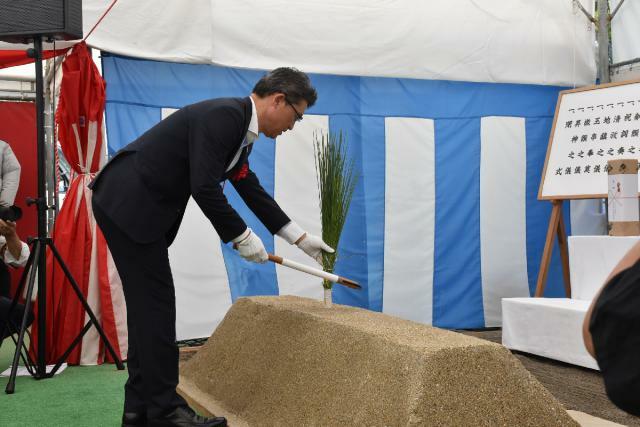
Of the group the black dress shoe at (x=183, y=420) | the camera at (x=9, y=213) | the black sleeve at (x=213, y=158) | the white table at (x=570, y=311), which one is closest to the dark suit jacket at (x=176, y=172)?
the black sleeve at (x=213, y=158)

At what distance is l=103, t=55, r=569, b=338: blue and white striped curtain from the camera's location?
12.4 feet

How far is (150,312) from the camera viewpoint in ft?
6.55

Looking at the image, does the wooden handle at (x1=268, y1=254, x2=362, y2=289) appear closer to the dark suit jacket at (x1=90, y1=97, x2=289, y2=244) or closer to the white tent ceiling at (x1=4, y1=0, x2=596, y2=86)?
the dark suit jacket at (x1=90, y1=97, x2=289, y2=244)

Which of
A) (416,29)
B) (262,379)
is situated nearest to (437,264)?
(416,29)

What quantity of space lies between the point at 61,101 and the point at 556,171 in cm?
281

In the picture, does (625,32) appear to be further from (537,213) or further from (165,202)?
(165,202)

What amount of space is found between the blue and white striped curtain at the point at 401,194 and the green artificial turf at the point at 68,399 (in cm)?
76

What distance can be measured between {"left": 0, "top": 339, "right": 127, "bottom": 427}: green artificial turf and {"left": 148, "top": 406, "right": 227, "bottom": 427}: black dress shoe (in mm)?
379

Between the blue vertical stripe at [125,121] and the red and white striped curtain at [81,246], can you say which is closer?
the red and white striped curtain at [81,246]

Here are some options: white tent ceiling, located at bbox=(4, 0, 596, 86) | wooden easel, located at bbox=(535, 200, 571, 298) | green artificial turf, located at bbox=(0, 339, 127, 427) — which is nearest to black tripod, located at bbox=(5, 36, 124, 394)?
green artificial turf, located at bbox=(0, 339, 127, 427)

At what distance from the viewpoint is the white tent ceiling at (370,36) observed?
360 cm

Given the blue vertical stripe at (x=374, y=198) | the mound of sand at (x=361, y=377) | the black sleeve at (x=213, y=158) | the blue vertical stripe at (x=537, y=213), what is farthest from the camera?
the blue vertical stripe at (x=537, y=213)

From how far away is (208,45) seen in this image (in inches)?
146

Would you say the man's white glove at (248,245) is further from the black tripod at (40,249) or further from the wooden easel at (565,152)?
the wooden easel at (565,152)
